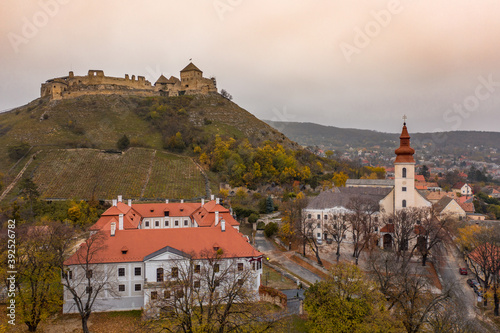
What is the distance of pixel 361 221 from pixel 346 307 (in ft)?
72.7

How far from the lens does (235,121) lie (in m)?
106

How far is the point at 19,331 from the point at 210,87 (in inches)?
4001

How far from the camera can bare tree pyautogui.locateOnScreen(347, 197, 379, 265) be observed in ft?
140

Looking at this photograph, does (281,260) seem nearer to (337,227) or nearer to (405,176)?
(337,227)

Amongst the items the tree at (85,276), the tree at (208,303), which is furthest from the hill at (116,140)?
the tree at (208,303)

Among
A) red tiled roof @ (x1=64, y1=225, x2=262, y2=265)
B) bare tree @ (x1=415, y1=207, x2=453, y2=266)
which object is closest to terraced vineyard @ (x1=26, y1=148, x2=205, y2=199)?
red tiled roof @ (x1=64, y1=225, x2=262, y2=265)

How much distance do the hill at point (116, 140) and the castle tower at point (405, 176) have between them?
3662 centimetres

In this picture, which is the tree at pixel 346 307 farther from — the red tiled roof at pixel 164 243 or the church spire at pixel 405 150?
the church spire at pixel 405 150

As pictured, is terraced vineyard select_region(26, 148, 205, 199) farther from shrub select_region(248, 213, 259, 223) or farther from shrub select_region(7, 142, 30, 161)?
shrub select_region(248, 213, 259, 223)

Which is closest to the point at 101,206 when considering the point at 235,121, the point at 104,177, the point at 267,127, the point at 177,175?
the point at 104,177

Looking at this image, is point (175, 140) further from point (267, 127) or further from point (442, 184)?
point (442, 184)

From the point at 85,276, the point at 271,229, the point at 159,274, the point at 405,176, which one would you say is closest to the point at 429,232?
the point at 405,176

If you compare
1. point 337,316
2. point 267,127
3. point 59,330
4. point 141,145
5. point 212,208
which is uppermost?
point 267,127

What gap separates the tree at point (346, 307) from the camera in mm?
21469
